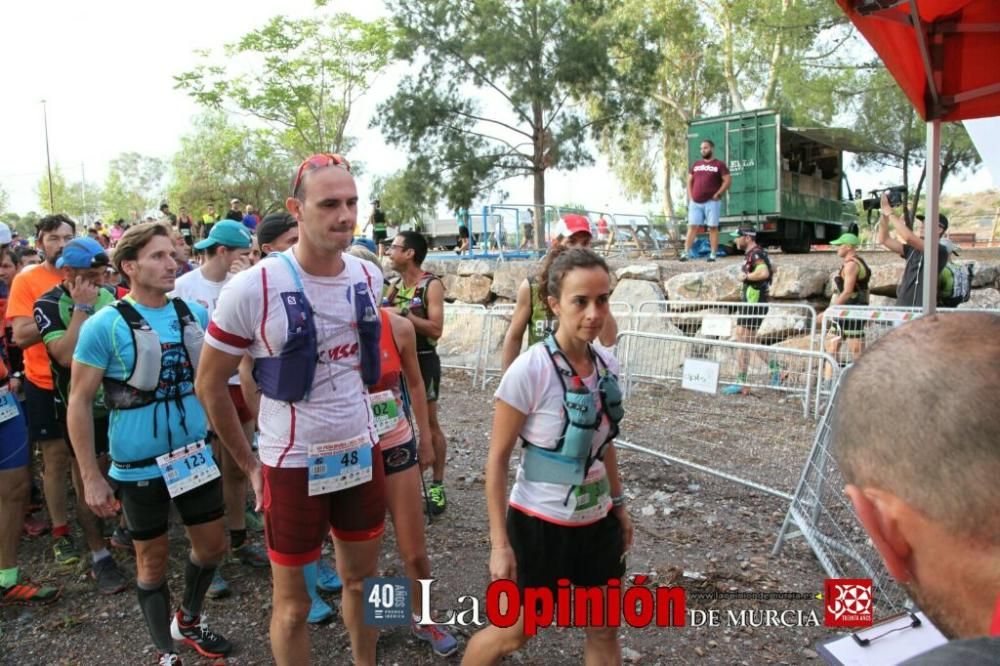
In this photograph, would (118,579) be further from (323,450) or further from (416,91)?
(416,91)

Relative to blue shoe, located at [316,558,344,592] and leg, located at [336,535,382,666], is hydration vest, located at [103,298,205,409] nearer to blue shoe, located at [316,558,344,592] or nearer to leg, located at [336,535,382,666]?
leg, located at [336,535,382,666]

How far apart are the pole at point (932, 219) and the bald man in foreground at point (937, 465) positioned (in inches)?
169

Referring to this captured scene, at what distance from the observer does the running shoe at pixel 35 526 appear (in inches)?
194

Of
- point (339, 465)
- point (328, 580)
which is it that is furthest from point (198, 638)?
point (339, 465)

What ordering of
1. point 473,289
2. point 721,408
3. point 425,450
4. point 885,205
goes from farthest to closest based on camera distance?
point 473,289, point 885,205, point 721,408, point 425,450

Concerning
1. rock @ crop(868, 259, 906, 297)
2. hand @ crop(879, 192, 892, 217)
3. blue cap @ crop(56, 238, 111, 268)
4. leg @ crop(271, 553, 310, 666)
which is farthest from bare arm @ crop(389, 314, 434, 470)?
rock @ crop(868, 259, 906, 297)

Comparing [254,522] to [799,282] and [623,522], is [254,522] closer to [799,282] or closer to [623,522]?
[623,522]

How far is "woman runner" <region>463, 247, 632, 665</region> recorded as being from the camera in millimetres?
2475

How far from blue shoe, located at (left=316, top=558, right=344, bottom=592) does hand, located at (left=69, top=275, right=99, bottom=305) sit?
2.04 metres

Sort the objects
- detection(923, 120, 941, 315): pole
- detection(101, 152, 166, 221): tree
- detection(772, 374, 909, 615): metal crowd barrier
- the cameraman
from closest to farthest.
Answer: detection(772, 374, 909, 615): metal crowd barrier < detection(923, 120, 941, 315): pole < the cameraman < detection(101, 152, 166, 221): tree

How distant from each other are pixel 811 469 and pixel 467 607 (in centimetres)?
224

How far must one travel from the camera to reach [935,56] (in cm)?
448

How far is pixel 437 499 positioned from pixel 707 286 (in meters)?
7.38

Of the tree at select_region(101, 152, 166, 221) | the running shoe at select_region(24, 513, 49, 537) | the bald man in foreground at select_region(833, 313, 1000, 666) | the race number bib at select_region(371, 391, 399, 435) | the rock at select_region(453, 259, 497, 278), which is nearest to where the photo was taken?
the bald man in foreground at select_region(833, 313, 1000, 666)
